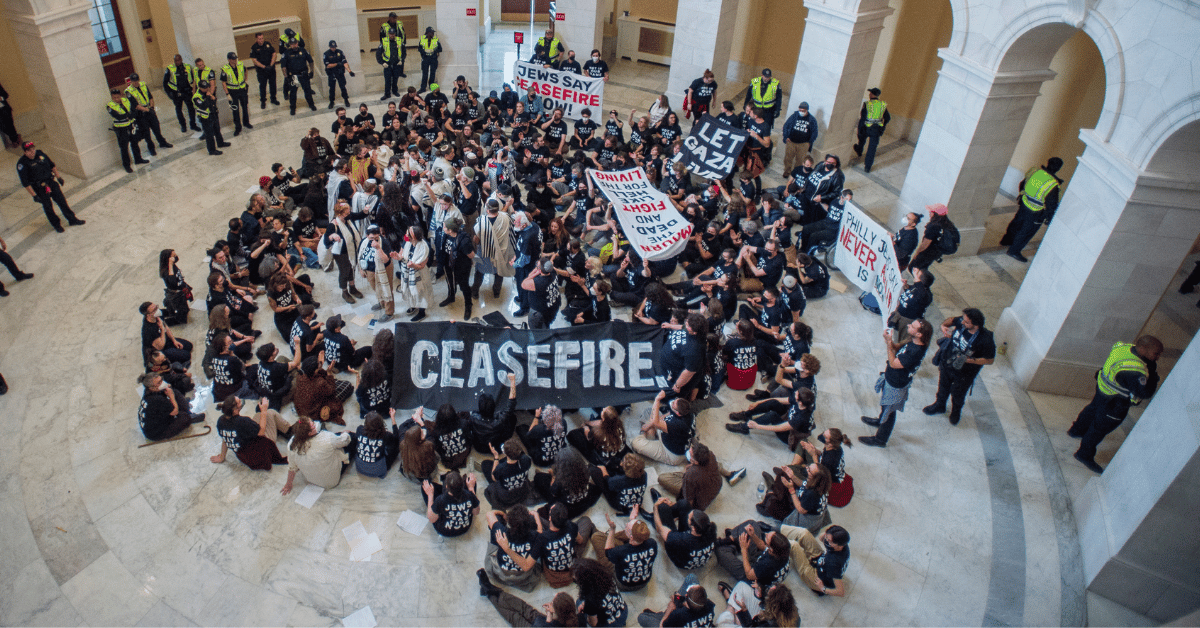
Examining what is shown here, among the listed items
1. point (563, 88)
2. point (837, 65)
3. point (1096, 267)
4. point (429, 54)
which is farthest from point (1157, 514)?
point (429, 54)

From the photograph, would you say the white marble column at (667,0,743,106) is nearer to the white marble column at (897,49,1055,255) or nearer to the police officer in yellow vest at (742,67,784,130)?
the police officer in yellow vest at (742,67,784,130)

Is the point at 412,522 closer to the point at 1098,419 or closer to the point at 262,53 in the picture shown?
the point at 1098,419

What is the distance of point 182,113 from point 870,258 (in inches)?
579

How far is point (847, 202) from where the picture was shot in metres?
10.8

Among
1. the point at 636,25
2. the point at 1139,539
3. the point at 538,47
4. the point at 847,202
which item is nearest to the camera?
the point at 1139,539

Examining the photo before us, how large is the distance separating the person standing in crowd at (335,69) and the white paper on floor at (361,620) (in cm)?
1452

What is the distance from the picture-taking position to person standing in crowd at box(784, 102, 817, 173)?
15.0 meters

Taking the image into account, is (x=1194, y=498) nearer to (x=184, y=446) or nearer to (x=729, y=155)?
(x=729, y=155)

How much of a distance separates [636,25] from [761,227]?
1276cm

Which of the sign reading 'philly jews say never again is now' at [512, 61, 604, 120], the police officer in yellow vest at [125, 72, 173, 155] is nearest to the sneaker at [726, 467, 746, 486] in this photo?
the sign reading 'philly jews say never again is now' at [512, 61, 604, 120]

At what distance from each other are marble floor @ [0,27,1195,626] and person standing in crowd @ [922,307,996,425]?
324mm

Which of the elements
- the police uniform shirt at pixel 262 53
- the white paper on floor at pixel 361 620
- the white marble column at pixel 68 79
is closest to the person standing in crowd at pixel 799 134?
the police uniform shirt at pixel 262 53

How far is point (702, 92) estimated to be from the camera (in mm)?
16797

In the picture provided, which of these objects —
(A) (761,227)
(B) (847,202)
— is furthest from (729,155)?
(B) (847,202)
